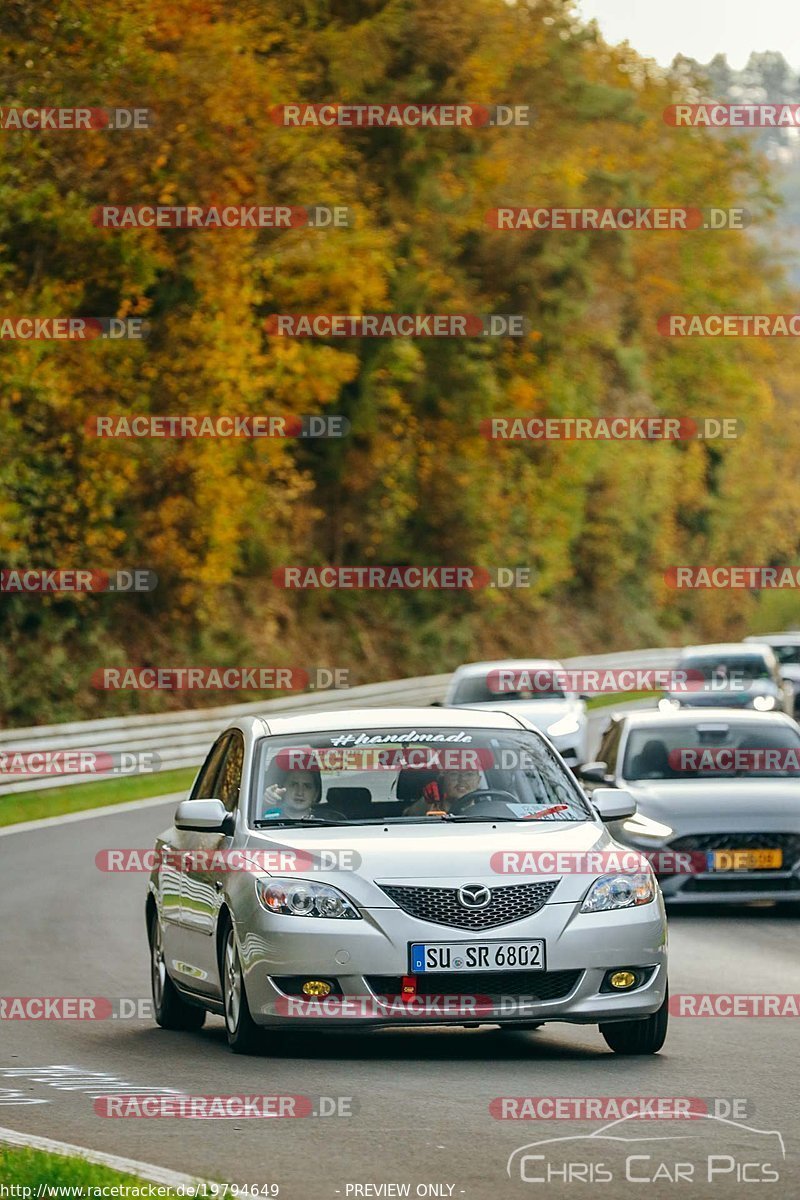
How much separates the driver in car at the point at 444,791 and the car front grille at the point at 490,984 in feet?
3.83

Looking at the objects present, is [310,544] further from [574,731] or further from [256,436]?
[574,731]

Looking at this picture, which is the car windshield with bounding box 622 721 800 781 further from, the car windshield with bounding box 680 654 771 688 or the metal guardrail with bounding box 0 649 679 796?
the car windshield with bounding box 680 654 771 688

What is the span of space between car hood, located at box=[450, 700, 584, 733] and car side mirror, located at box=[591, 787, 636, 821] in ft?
57.8

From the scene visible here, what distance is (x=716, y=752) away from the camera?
17.8 metres

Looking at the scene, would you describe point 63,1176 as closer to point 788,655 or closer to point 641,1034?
point 641,1034

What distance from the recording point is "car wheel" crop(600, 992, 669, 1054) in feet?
33.0

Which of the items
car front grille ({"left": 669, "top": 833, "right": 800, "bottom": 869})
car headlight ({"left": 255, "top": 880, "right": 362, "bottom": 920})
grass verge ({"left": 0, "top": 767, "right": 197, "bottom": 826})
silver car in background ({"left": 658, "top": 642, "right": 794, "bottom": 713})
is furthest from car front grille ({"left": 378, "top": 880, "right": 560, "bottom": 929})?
silver car in background ({"left": 658, "top": 642, "right": 794, "bottom": 713})

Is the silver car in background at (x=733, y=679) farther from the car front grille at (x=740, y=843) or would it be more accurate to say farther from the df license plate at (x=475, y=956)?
the df license plate at (x=475, y=956)

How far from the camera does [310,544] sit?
5147 centimetres

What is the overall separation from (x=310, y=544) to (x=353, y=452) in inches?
90.3

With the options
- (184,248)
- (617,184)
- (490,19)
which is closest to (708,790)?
(184,248)

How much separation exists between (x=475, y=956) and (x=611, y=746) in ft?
29.8

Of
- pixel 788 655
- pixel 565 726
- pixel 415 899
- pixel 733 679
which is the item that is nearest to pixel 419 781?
pixel 415 899

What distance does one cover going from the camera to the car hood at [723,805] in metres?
16.3
